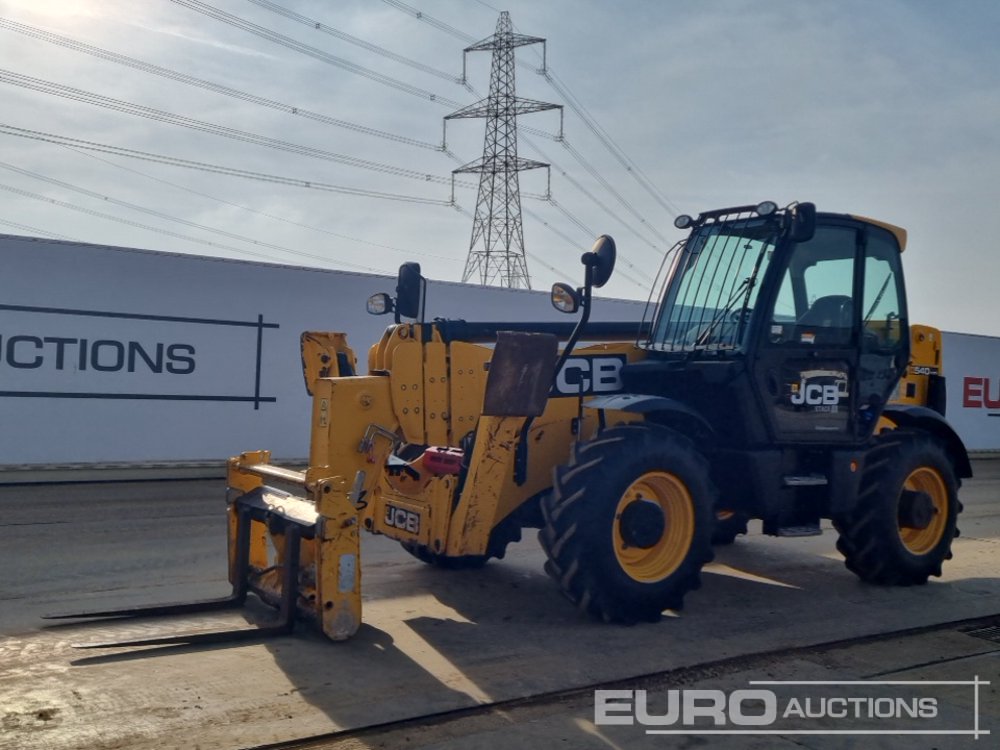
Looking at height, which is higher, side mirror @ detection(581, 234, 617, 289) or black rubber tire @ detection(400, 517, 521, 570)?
side mirror @ detection(581, 234, 617, 289)

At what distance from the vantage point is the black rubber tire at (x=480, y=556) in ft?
21.1

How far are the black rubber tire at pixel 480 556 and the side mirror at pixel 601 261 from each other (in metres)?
1.61

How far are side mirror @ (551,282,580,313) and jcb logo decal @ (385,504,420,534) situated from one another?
1.54m

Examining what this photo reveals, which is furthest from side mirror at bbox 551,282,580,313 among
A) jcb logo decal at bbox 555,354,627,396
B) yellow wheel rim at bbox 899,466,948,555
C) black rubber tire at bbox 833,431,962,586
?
yellow wheel rim at bbox 899,466,948,555

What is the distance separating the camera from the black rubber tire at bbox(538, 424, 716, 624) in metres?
5.69

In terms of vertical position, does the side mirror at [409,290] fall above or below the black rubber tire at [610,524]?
above

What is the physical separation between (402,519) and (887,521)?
354 cm

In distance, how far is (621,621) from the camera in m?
5.91

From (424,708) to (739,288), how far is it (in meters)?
3.79

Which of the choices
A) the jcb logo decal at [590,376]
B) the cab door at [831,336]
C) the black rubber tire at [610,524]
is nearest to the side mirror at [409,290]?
the jcb logo decal at [590,376]

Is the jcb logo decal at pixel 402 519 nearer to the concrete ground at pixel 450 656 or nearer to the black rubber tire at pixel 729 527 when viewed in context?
the concrete ground at pixel 450 656

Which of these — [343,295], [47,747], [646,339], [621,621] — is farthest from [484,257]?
[47,747]

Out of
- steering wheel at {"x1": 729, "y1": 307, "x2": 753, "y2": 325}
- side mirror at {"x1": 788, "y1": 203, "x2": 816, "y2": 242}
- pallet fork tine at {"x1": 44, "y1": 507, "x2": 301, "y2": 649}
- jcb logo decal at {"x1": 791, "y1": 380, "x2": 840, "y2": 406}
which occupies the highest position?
side mirror at {"x1": 788, "y1": 203, "x2": 816, "y2": 242}

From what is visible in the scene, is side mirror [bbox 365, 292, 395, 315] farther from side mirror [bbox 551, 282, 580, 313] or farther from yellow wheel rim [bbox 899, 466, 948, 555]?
yellow wheel rim [bbox 899, 466, 948, 555]
